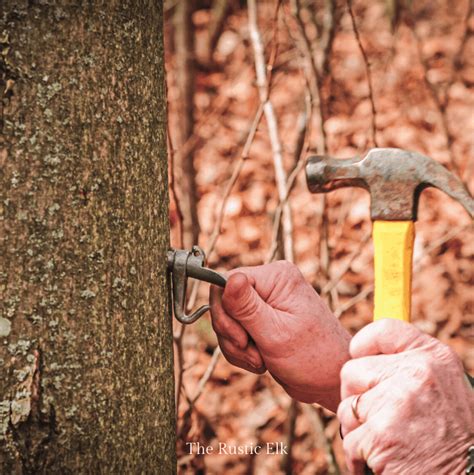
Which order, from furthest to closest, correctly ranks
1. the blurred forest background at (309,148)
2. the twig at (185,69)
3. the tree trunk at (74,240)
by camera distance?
1. the twig at (185,69)
2. the blurred forest background at (309,148)
3. the tree trunk at (74,240)

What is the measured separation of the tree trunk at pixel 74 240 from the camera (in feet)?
3.71

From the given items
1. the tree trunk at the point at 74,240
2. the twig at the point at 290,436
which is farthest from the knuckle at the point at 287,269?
the twig at the point at 290,436

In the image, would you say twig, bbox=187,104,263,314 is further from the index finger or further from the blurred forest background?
the blurred forest background

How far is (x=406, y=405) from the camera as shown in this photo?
1.39 m

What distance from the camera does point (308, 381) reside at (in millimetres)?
1624

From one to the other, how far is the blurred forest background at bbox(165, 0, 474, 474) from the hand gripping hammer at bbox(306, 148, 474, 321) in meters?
2.47

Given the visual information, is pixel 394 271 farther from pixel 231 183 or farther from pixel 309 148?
pixel 309 148

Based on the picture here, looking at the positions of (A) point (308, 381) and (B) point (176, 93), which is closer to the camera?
(A) point (308, 381)

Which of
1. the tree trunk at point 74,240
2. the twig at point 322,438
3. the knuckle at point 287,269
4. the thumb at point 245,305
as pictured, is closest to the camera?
the tree trunk at point 74,240

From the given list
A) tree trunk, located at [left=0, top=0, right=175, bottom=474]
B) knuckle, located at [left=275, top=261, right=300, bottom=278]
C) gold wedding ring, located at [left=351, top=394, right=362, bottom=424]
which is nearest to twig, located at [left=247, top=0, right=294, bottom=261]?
knuckle, located at [left=275, top=261, right=300, bottom=278]

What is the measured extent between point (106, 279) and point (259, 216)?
12.1ft

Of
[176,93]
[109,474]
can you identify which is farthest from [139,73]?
[176,93]

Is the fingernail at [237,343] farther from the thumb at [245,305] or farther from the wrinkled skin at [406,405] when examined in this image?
the wrinkled skin at [406,405]

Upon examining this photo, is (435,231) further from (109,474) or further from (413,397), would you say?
(109,474)
